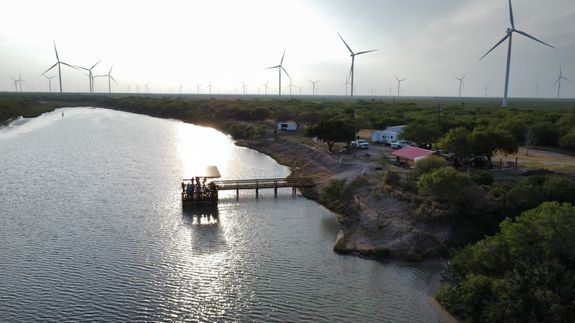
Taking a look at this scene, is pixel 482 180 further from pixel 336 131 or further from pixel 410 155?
pixel 336 131

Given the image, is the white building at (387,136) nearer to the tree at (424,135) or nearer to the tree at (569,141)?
the tree at (424,135)

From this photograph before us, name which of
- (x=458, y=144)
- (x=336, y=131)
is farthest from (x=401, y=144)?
(x=458, y=144)

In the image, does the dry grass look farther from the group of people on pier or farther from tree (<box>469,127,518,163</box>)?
the group of people on pier

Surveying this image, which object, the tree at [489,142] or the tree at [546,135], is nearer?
the tree at [489,142]

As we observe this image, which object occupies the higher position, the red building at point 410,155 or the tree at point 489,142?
the tree at point 489,142

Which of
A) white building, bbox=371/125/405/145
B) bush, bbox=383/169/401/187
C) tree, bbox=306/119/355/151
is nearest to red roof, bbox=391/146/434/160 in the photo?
bush, bbox=383/169/401/187

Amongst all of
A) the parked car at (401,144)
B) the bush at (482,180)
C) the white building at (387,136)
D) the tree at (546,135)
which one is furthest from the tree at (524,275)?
the tree at (546,135)
